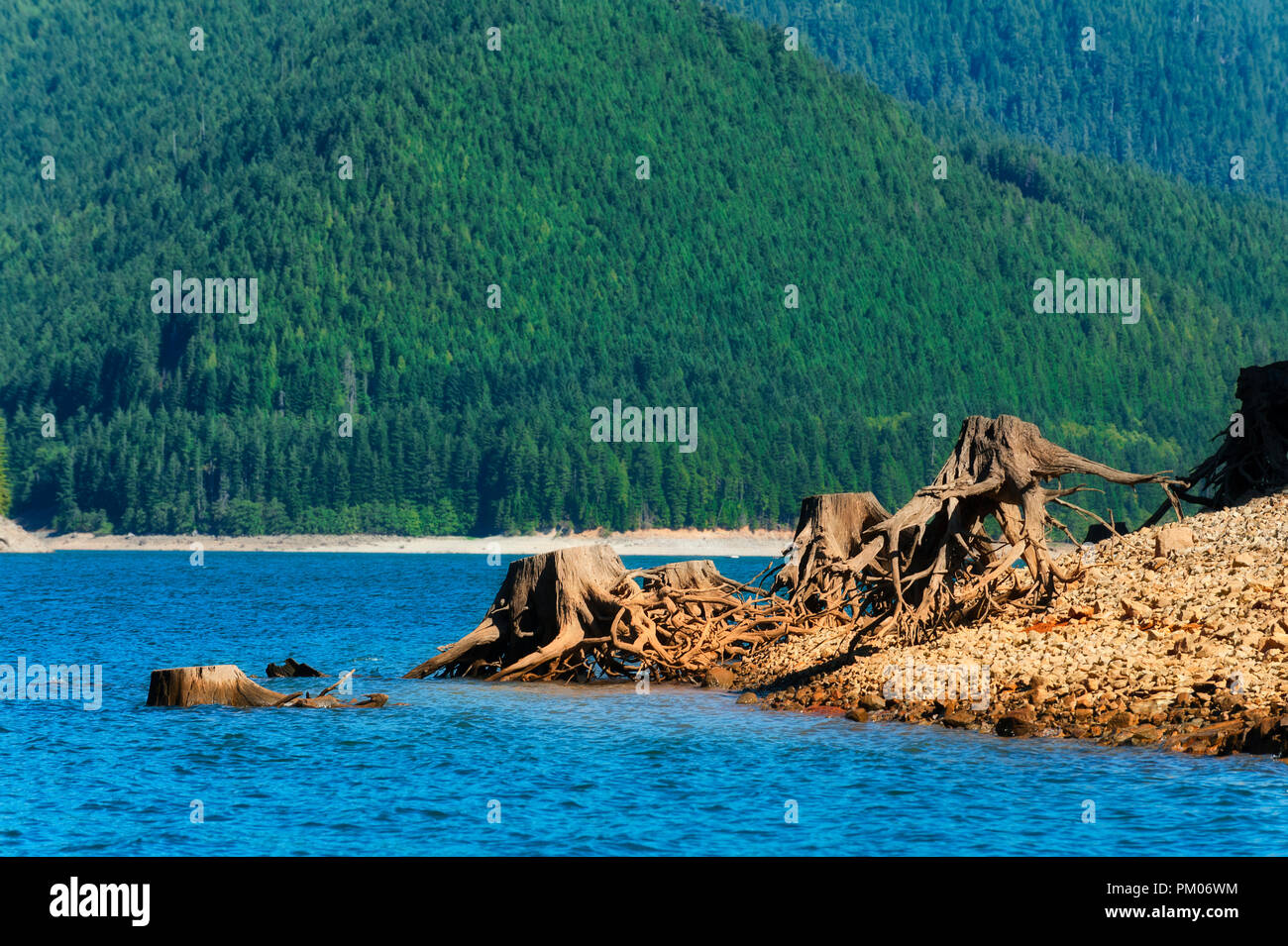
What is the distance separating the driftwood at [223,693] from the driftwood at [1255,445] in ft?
62.3

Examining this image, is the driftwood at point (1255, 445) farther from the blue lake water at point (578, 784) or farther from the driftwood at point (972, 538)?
the blue lake water at point (578, 784)

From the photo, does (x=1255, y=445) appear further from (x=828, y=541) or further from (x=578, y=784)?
(x=578, y=784)

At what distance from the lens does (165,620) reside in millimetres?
69500

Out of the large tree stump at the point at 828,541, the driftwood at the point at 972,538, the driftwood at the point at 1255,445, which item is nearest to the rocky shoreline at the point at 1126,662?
the driftwood at the point at 972,538

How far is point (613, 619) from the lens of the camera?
33688 millimetres

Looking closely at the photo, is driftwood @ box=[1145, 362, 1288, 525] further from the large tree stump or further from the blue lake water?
the blue lake water

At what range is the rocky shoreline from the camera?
2339 centimetres

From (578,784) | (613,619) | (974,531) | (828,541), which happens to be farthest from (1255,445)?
(578,784)

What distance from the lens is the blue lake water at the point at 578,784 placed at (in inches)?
763

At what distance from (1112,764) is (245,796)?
12.7 meters

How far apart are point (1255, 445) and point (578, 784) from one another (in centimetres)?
1930

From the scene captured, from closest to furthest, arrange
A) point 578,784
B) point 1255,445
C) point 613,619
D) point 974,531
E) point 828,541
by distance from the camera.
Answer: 1. point 578,784
2. point 974,531
3. point 828,541
4. point 613,619
5. point 1255,445
